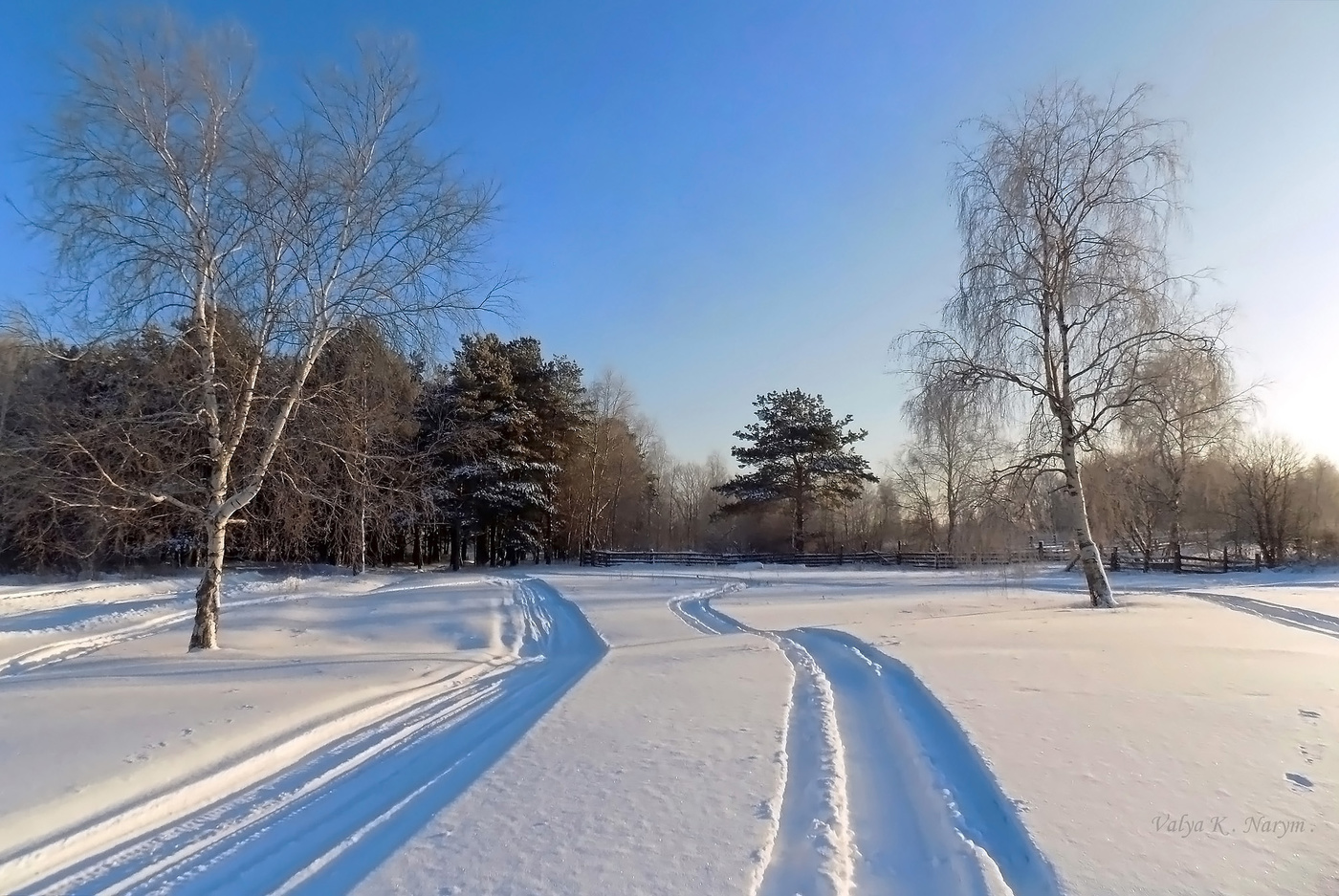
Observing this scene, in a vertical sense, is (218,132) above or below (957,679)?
above

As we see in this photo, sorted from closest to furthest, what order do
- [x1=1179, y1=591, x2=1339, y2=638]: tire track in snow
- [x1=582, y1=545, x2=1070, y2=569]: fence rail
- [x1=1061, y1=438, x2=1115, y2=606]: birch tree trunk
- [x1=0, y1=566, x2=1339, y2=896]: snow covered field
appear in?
[x1=0, y1=566, x2=1339, y2=896]: snow covered field
[x1=1179, y1=591, x2=1339, y2=638]: tire track in snow
[x1=1061, y1=438, x2=1115, y2=606]: birch tree trunk
[x1=582, y1=545, x2=1070, y2=569]: fence rail

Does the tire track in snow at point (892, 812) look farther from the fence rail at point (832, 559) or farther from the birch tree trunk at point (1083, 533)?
the fence rail at point (832, 559)

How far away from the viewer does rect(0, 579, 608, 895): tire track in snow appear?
3.84 metres

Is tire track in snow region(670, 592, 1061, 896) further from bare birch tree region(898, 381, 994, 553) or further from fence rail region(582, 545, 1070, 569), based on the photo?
fence rail region(582, 545, 1070, 569)

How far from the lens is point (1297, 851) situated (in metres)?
3.82

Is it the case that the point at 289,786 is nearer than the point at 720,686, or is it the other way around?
the point at 289,786

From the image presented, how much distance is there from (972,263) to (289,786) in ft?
54.1

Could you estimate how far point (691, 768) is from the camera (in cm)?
532

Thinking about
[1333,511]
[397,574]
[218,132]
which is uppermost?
[218,132]

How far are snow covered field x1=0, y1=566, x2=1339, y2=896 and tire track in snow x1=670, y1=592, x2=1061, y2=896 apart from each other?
2 centimetres

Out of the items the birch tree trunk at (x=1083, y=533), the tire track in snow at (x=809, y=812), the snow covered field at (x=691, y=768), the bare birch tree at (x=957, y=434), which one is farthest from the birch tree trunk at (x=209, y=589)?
the birch tree trunk at (x=1083, y=533)

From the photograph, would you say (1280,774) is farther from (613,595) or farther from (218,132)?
(613,595)

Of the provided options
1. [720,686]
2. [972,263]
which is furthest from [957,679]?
[972,263]

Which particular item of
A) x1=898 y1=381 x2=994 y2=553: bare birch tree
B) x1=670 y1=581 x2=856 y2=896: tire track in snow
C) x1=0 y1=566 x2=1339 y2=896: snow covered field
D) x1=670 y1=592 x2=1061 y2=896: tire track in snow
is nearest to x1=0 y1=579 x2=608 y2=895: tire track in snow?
x1=0 y1=566 x2=1339 y2=896: snow covered field
